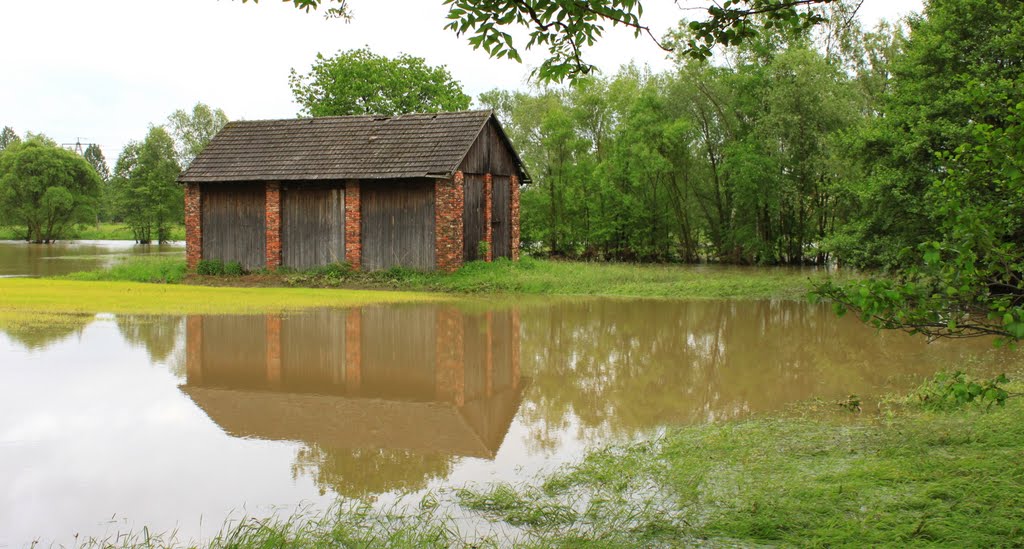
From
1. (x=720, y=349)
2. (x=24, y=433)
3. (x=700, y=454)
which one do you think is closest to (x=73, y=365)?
(x=24, y=433)

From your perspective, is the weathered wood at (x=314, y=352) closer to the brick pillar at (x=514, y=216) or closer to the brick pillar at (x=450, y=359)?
the brick pillar at (x=450, y=359)

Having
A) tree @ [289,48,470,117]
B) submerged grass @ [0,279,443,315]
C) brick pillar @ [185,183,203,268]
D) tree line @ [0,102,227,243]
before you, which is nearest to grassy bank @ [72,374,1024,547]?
submerged grass @ [0,279,443,315]

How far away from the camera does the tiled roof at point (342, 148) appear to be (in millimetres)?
26391

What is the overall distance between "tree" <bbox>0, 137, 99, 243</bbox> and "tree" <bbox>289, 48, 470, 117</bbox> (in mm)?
35970

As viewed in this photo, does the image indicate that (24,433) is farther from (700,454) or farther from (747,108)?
(747,108)

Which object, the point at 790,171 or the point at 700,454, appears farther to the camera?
the point at 790,171

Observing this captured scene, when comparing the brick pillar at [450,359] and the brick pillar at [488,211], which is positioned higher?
the brick pillar at [488,211]

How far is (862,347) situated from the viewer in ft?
47.8

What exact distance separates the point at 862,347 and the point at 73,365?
12865mm

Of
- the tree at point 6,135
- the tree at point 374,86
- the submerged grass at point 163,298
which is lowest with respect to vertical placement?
the submerged grass at point 163,298

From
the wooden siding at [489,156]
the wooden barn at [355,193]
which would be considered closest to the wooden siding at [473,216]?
the wooden barn at [355,193]

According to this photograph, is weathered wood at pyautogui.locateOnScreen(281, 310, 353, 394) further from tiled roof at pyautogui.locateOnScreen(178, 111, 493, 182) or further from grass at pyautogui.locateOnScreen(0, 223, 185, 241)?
grass at pyautogui.locateOnScreen(0, 223, 185, 241)

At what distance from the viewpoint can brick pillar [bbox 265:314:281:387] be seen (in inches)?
453

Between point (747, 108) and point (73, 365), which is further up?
point (747, 108)
